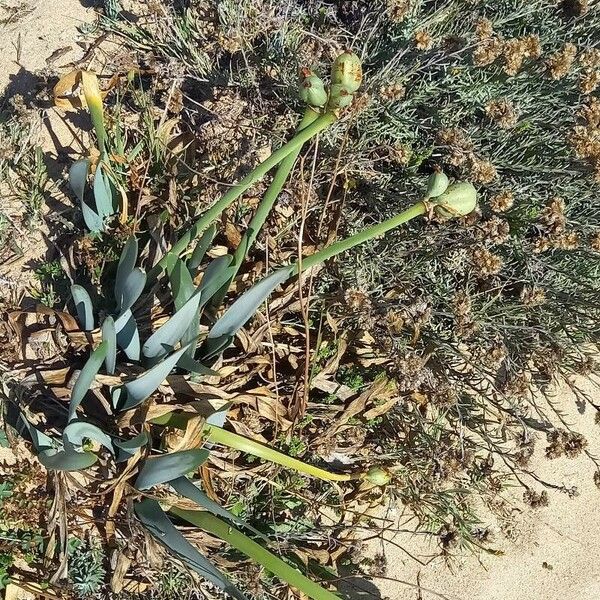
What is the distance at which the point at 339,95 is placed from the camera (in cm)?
148

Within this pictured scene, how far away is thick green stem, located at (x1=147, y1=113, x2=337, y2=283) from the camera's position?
1.52 m

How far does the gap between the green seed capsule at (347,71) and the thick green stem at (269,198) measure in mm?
118

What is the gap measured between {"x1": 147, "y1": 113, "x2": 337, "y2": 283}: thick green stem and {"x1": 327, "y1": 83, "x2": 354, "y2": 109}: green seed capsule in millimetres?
30

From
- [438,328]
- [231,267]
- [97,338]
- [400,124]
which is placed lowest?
[97,338]

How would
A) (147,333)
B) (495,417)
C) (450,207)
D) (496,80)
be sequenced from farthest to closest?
(495,417) < (496,80) < (147,333) < (450,207)

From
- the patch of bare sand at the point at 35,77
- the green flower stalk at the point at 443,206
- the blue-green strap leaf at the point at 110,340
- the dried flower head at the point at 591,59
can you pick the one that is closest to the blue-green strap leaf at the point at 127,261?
the blue-green strap leaf at the point at 110,340

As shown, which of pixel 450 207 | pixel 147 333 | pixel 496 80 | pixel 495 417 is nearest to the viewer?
pixel 450 207

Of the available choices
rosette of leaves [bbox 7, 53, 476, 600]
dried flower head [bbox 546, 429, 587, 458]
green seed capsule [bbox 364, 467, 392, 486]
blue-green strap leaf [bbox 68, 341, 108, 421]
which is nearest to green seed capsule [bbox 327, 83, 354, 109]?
rosette of leaves [bbox 7, 53, 476, 600]

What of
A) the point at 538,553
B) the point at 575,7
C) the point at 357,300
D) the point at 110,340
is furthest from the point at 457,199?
the point at 538,553

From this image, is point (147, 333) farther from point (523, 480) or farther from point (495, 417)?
point (523, 480)

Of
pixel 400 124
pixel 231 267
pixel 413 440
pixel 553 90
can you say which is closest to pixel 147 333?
pixel 231 267

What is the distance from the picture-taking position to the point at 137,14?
2549 millimetres

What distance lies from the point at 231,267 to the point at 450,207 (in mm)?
674

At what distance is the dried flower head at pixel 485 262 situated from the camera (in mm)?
2092
